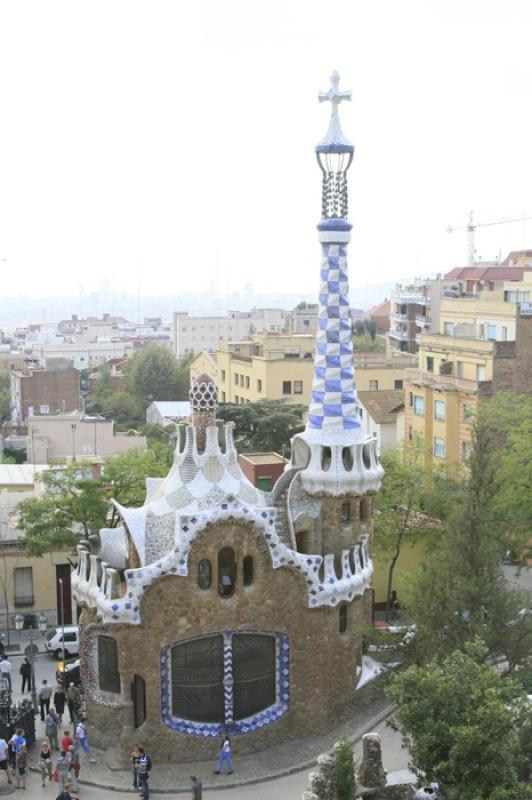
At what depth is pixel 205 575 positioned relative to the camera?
2434 cm

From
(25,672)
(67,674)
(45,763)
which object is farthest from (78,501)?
(45,763)

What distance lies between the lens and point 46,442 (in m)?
61.3

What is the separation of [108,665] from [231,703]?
3171mm

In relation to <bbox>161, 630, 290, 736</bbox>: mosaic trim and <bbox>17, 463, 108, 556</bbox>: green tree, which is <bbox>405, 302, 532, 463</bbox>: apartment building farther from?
<bbox>161, 630, 290, 736</bbox>: mosaic trim

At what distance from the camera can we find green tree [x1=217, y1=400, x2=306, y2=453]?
54.4m

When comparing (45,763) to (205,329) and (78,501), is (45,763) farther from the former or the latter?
(205,329)

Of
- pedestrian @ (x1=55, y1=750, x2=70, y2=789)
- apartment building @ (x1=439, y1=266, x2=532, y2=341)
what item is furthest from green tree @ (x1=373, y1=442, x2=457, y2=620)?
apartment building @ (x1=439, y1=266, x2=532, y2=341)

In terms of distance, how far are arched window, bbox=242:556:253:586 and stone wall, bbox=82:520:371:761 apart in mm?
110

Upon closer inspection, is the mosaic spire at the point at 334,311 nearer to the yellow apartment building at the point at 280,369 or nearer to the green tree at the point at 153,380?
the yellow apartment building at the point at 280,369

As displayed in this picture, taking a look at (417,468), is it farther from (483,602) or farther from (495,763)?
(495,763)

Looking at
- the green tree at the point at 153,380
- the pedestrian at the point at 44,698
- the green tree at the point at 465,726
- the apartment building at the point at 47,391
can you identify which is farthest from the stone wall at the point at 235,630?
the green tree at the point at 153,380

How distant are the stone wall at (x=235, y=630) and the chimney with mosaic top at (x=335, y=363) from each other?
295 cm

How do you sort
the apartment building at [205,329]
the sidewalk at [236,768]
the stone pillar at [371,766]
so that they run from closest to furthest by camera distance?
the stone pillar at [371,766] < the sidewalk at [236,768] < the apartment building at [205,329]

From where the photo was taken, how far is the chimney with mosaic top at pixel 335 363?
2634 centimetres
